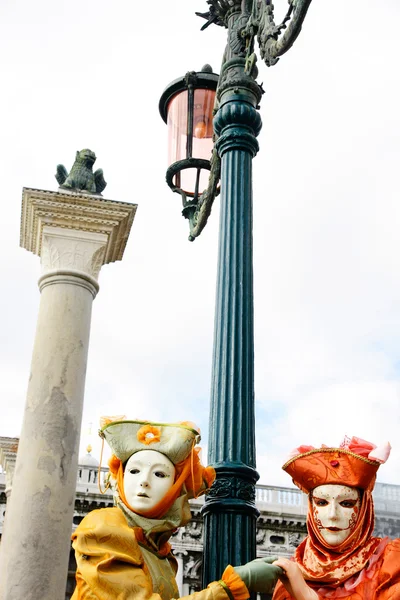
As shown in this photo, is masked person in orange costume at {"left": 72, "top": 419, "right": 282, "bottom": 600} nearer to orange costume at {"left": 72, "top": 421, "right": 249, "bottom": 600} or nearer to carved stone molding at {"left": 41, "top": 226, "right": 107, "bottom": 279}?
orange costume at {"left": 72, "top": 421, "right": 249, "bottom": 600}

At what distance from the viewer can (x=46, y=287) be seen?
475 cm

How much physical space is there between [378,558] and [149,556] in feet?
3.07

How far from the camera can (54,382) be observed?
4410mm

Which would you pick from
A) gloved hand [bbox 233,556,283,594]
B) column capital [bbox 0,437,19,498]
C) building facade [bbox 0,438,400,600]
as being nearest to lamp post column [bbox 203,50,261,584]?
gloved hand [bbox 233,556,283,594]

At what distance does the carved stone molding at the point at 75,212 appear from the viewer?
487cm

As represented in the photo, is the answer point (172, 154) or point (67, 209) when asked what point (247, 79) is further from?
point (67, 209)

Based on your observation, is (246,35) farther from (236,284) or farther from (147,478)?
(147,478)

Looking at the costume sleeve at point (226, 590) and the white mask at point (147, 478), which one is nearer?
the costume sleeve at point (226, 590)

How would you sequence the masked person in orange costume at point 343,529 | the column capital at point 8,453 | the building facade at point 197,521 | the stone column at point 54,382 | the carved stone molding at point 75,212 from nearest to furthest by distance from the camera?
the masked person in orange costume at point 343,529, the stone column at point 54,382, the carved stone molding at point 75,212, the column capital at point 8,453, the building facade at point 197,521

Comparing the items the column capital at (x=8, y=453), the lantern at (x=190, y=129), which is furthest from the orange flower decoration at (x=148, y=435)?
the column capital at (x=8, y=453)

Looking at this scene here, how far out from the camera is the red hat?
3.28 meters

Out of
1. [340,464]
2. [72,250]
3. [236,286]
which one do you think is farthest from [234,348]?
[72,250]

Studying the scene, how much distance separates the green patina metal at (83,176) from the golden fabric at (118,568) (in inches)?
99.7

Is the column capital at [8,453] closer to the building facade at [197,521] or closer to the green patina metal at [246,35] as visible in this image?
the green patina metal at [246,35]
